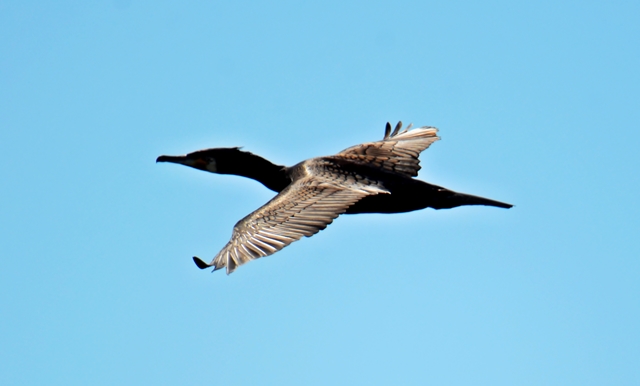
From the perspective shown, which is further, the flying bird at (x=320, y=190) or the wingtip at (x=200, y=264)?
the flying bird at (x=320, y=190)

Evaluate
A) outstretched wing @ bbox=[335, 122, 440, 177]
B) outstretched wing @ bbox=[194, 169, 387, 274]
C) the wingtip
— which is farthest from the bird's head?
the wingtip

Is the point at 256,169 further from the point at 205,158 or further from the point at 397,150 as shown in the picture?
the point at 397,150

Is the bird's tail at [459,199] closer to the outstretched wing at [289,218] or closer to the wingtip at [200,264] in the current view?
the outstretched wing at [289,218]

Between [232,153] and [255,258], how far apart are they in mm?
4140

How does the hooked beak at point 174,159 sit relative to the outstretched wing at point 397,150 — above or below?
below

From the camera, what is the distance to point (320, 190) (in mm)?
14070

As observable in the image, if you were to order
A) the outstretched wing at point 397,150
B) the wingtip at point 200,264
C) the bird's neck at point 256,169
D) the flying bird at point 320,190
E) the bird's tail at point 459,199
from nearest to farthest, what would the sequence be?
1. the wingtip at point 200,264
2. the flying bird at point 320,190
3. the bird's tail at point 459,199
4. the bird's neck at point 256,169
5. the outstretched wing at point 397,150

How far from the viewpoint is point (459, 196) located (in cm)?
1514

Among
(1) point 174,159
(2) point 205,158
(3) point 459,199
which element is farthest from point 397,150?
(1) point 174,159

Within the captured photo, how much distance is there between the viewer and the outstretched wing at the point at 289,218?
12.1 meters

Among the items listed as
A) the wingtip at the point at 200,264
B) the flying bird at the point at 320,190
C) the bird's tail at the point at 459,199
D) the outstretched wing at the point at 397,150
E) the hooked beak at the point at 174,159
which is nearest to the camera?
the wingtip at the point at 200,264

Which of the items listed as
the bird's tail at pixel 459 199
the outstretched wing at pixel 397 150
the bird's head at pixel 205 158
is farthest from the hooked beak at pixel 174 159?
the bird's tail at pixel 459 199

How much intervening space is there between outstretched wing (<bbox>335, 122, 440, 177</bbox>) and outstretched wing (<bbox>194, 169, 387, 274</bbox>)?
163 cm

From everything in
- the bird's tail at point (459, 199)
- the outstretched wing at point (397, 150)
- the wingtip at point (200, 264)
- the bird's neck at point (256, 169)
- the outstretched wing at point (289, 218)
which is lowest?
the wingtip at point (200, 264)
